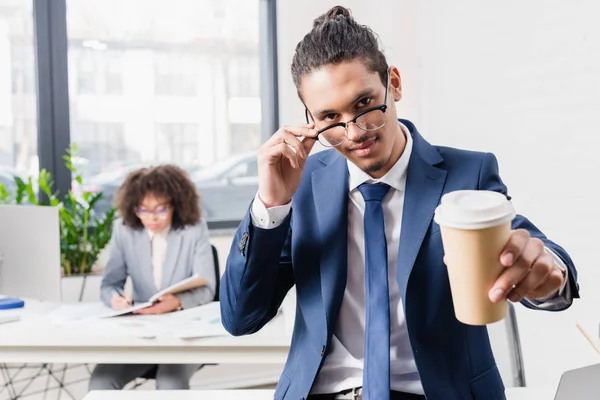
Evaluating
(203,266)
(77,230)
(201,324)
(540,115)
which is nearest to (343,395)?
(201,324)

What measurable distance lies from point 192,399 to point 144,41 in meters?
3.41

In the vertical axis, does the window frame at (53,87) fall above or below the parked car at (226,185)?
above

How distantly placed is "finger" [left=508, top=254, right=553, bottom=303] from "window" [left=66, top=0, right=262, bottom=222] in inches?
151

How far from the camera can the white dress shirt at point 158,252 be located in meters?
3.02

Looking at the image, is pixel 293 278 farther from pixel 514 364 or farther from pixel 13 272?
pixel 13 272

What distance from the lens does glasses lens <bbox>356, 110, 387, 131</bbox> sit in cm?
111

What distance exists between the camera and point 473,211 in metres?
0.74

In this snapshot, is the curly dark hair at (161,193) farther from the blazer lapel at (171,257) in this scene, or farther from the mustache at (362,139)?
the mustache at (362,139)

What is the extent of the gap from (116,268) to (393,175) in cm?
214

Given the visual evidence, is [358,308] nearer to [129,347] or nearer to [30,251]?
[129,347]

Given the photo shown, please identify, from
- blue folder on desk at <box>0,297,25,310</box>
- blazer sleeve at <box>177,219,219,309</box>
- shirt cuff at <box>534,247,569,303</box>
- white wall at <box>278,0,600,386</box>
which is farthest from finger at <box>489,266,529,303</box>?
blue folder on desk at <box>0,297,25,310</box>

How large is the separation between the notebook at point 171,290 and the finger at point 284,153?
1.49 m

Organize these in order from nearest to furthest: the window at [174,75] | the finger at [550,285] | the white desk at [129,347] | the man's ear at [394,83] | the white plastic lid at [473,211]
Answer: the white plastic lid at [473,211] → the finger at [550,285] → the man's ear at [394,83] → the white desk at [129,347] → the window at [174,75]

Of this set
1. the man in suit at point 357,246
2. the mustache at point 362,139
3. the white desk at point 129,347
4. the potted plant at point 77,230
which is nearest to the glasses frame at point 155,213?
the white desk at point 129,347
